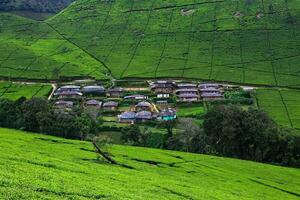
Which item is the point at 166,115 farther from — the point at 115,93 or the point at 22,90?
the point at 22,90

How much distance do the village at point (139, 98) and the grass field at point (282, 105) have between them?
10799 mm

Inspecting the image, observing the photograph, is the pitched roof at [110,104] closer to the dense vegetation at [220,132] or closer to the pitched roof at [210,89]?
the pitched roof at [210,89]

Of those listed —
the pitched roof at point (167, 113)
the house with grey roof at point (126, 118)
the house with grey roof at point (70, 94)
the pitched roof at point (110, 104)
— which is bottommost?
the house with grey roof at point (126, 118)

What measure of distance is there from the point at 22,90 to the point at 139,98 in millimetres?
39782

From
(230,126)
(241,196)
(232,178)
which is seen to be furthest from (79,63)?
(241,196)

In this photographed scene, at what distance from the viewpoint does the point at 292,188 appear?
6344 centimetres

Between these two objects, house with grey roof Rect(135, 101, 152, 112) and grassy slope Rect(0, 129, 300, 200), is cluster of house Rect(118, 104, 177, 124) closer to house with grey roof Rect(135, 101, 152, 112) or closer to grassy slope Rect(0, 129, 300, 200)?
house with grey roof Rect(135, 101, 152, 112)

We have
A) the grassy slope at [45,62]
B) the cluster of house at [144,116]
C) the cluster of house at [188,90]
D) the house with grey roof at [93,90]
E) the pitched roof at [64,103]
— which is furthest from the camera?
the grassy slope at [45,62]

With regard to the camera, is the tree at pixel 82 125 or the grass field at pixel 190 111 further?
the grass field at pixel 190 111

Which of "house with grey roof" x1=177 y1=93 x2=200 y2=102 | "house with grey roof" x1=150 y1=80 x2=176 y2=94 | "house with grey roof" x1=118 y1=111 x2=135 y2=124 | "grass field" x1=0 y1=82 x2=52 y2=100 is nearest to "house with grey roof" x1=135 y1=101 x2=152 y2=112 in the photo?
"house with grey roof" x1=118 y1=111 x2=135 y2=124

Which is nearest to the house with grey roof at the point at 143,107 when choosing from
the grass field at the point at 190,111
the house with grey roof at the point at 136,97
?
the grass field at the point at 190,111

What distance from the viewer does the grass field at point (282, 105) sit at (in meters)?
119

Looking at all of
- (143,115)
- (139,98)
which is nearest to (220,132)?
(143,115)

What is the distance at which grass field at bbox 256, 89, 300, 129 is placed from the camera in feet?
391
